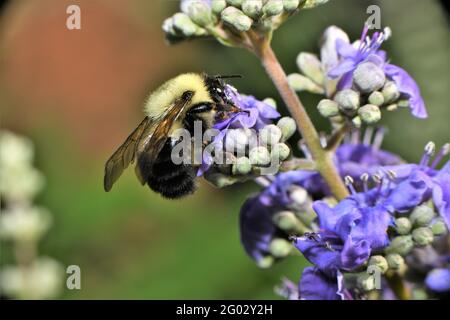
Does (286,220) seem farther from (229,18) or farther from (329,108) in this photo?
(229,18)

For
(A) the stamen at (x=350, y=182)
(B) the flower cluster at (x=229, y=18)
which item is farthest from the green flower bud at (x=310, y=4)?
(A) the stamen at (x=350, y=182)

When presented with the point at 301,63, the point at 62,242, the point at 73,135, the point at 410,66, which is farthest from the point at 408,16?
the point at 73,135

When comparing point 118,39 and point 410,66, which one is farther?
point 118,39

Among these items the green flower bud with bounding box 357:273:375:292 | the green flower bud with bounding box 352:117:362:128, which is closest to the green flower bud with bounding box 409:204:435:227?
the green flower bud with bounding box 357:273:375:292

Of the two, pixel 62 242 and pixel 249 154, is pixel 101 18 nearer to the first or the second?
pixel 62 242

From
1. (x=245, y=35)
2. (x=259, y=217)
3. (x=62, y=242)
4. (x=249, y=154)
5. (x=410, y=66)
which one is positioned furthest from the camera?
(x=62, y=242)

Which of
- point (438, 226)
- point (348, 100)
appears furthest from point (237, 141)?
point (438, 226)

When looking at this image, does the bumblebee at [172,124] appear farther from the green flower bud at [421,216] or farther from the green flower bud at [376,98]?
the green flower bud at [421,216]
